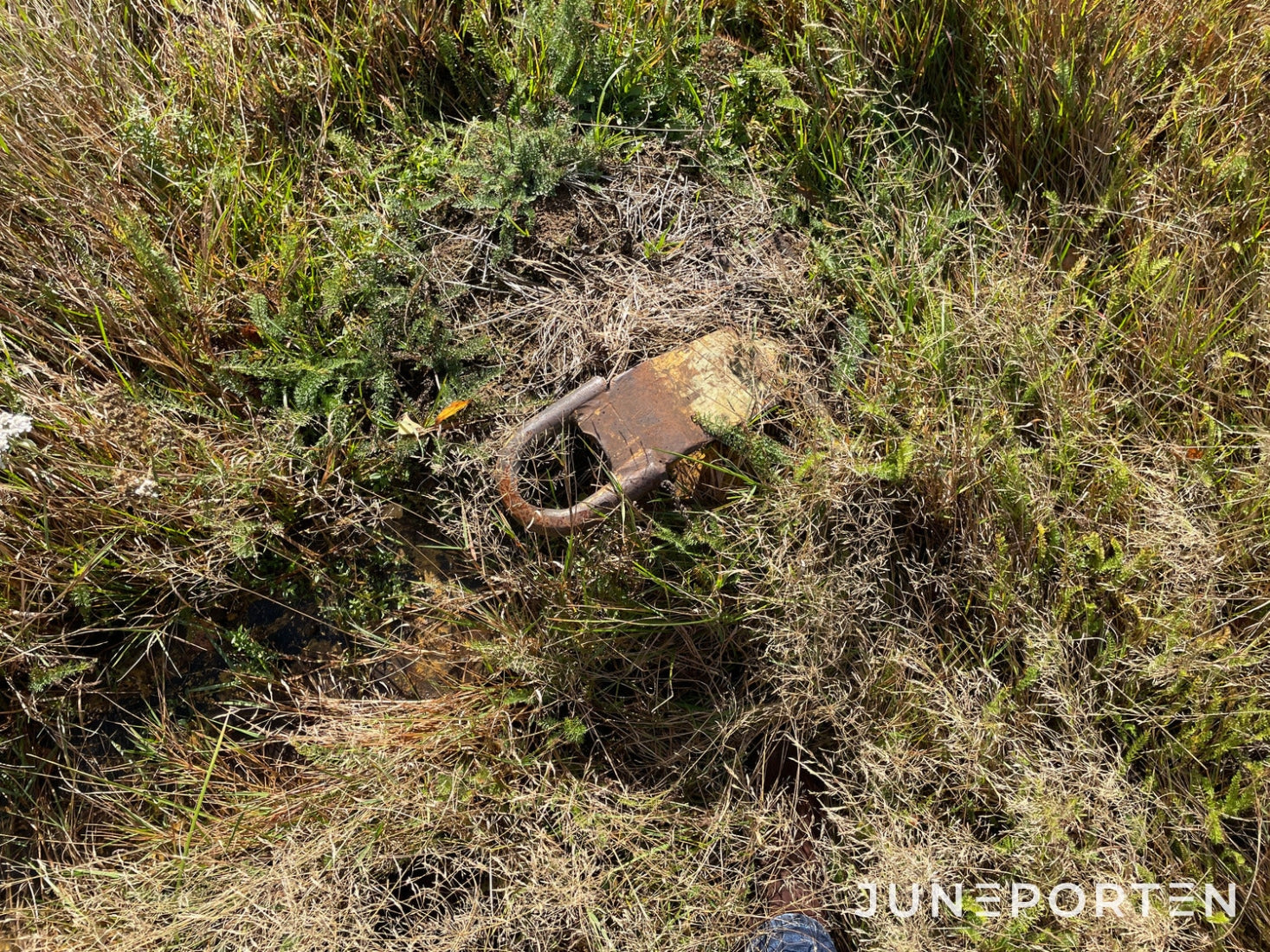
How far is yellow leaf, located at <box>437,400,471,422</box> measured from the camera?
8.74 feet

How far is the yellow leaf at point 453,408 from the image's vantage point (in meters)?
2.66

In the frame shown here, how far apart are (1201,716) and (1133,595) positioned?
0.34 metres

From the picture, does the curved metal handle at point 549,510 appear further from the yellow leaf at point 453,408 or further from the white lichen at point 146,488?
the white lichen at point 146,488

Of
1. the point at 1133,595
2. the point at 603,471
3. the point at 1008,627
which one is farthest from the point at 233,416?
the point at 1133,595

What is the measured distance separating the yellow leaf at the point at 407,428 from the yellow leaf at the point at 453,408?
7cm

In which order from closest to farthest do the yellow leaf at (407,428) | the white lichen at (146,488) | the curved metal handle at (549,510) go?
the curved metal handle at (549,510), the white lichen at (146,488), the yellow leaf at (407,428)

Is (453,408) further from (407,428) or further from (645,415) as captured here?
(645,415)

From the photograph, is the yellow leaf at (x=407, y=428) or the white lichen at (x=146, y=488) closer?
the white lichen at (x=146, y=488)

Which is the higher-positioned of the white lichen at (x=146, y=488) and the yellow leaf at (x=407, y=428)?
the yellow leaf at (x=407, y=428)

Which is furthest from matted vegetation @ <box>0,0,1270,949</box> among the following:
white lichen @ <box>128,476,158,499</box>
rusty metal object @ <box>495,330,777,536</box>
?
rusty metal object @ <box>495,330,777,536</box>

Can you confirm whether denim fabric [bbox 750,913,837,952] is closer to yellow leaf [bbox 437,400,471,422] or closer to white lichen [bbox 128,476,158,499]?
yellow leaf [bbox 437,400,471,422]

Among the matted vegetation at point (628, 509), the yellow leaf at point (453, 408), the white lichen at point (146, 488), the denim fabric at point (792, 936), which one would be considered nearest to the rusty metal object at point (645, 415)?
the matted vegetation at point (628, 509)

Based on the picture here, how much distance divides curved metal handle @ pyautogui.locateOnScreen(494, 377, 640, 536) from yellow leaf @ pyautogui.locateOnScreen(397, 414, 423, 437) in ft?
1.03

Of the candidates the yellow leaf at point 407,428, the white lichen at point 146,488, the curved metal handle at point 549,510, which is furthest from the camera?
the yellow leaf at point 407,428
